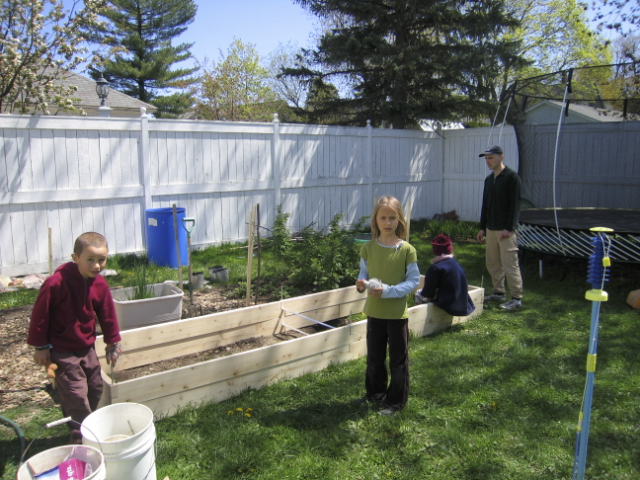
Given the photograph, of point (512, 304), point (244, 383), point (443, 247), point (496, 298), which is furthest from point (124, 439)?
point (496, 298)

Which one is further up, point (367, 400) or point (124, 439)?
point (124, 439)

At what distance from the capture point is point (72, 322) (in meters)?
2.89

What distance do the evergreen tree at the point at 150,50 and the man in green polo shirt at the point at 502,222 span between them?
23.7 metres

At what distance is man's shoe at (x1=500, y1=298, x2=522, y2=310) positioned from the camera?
602 centimetres

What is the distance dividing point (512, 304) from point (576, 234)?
6.40ft

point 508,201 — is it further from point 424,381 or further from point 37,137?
point 37,137

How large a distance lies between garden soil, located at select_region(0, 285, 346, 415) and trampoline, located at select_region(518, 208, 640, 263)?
365 cm

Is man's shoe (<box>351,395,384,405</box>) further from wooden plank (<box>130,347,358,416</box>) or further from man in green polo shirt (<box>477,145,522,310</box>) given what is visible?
man in green polo shirt (<box>477,145,522,310</box>)

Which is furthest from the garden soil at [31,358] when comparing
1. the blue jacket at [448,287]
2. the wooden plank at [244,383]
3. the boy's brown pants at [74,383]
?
the blue jacket at [448,287]

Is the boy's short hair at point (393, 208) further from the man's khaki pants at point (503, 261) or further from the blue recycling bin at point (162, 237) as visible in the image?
the blue recycling bin at point (162, 237)

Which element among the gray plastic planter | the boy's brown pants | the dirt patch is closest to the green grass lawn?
the boy's brown pants

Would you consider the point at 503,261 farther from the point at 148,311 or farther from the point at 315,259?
the point at 148,311

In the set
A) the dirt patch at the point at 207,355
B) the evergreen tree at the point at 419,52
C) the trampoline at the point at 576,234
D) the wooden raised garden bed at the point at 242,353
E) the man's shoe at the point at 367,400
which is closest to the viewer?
the wooden raised garden bed at the point at 242,353

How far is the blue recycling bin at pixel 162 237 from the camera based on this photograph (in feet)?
24.4
